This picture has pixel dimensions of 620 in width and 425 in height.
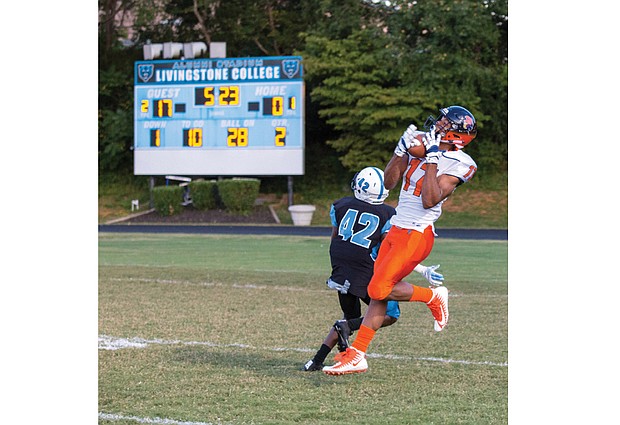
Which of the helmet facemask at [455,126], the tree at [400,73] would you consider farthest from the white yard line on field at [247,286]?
the tree at [400,73]

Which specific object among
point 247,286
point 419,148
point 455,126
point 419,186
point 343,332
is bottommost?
point 247,286

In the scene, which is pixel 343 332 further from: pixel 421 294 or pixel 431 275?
pixel 431 275

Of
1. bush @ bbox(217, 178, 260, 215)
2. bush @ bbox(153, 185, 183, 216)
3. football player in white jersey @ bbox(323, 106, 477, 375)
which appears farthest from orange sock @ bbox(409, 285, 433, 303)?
bush @ bbox(153, 185, 183, 216)

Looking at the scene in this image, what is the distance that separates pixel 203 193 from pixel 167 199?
1133 millimetres

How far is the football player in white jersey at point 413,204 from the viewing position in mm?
5309

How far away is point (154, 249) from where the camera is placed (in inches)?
702

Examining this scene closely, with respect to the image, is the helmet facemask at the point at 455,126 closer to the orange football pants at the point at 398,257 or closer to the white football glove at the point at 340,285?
the orange football pants at the point at 398,257

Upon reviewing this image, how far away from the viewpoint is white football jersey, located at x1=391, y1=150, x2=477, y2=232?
5363 millimetres

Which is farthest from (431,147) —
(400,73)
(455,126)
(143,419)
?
(400,73)

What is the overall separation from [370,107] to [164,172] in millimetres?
6702

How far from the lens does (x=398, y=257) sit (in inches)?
217

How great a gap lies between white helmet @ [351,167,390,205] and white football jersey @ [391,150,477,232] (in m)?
0.32
